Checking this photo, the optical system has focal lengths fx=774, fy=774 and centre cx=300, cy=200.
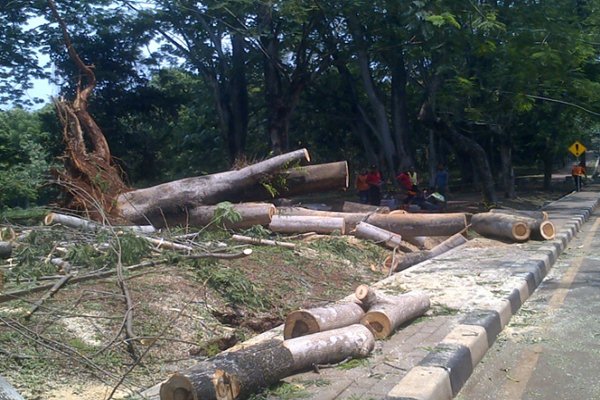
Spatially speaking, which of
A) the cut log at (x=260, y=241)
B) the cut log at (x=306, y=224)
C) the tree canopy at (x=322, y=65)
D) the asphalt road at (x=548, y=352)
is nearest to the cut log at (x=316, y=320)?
the asphalt road at (x=548, y=352)

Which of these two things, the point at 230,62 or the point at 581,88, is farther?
the point at 230,62

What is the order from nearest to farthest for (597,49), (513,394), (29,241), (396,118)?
(513,394)
(29,241)
(597,49)
(396,118)

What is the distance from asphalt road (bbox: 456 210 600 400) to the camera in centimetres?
577

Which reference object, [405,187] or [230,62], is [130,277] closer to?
[405,187]

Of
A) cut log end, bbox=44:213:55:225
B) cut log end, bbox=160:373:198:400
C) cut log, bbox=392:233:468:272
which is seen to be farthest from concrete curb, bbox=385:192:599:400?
cut log end, bbox=44:213:55:225

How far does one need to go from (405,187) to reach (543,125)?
11.0 meters

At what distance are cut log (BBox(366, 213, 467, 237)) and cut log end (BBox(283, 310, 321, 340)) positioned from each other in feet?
24.6

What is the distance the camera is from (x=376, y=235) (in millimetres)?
13625

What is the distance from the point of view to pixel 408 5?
1919cm

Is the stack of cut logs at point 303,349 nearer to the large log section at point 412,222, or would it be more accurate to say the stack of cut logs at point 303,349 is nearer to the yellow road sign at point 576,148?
the large log section at point 412,222

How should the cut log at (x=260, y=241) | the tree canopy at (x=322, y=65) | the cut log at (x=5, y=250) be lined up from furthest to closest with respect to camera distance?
the tree canopy at (x=322, y=65) → the cut log at (x=260, y=241) → the cut log at (x=5, y=250)

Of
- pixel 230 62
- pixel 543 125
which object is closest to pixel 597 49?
pixel 543 125

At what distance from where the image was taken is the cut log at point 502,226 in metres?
14.0

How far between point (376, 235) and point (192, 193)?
10.8 feet
